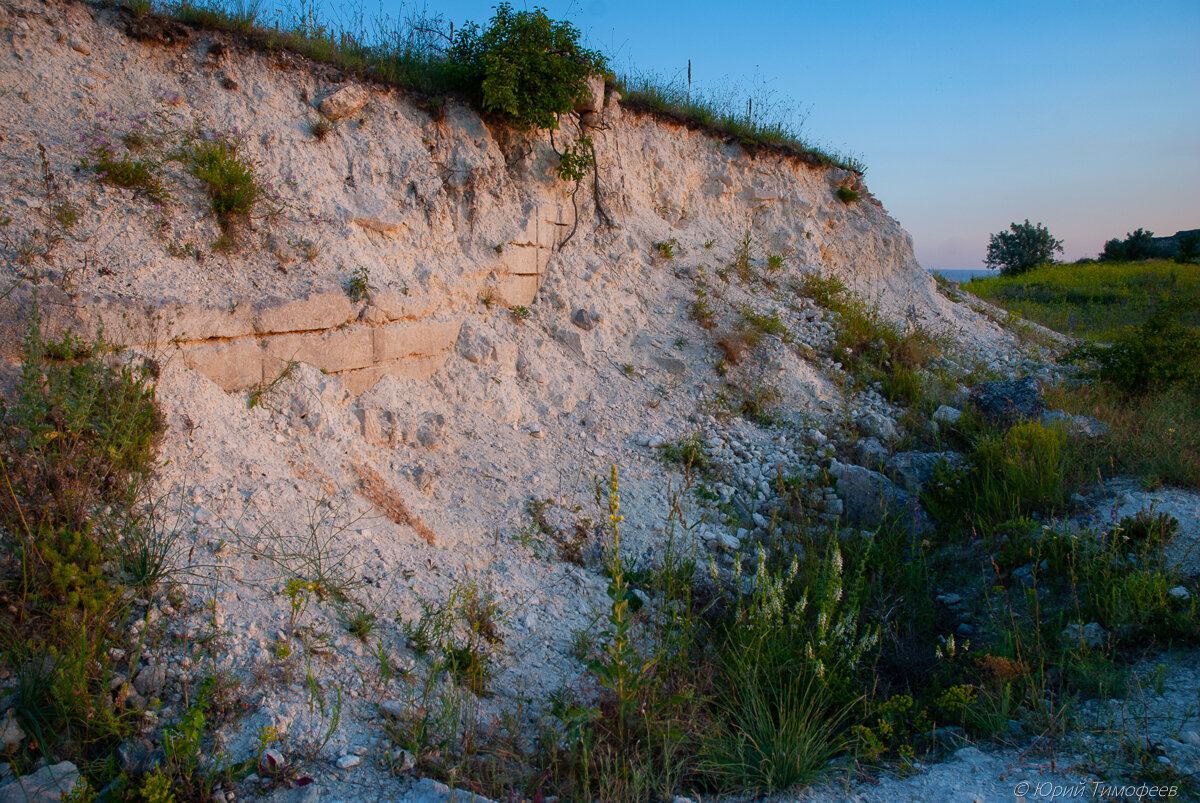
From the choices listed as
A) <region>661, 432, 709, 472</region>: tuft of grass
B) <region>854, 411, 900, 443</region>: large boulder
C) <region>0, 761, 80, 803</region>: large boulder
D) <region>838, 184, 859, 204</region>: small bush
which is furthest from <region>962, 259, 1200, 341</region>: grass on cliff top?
<region>0, 761, 80, 803</region>: large boulder

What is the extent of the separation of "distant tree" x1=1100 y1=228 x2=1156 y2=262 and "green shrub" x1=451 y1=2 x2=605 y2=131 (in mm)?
30076

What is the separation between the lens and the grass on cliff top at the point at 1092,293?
46.1ft

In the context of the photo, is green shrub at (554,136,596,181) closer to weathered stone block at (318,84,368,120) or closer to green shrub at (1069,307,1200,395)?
weathered stone block at (318,84,368,120)

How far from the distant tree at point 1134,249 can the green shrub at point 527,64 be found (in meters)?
30.1

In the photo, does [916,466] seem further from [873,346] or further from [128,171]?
[128,171]

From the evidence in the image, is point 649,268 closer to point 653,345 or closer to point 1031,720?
point 653,345

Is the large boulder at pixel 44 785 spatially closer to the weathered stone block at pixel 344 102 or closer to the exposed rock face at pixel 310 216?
the exposed rock face at pixel 310 216

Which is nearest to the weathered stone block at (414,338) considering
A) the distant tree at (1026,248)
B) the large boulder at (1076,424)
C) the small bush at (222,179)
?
the small bush at (222,179)

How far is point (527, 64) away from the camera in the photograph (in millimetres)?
6238

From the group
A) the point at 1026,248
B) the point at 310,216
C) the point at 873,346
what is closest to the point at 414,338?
the point at 310,216

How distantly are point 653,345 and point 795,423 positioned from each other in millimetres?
1772

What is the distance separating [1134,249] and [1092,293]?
44.2 ft

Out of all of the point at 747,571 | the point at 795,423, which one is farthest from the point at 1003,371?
the point at 747,571

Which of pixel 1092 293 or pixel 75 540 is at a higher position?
pixel 1092 293
